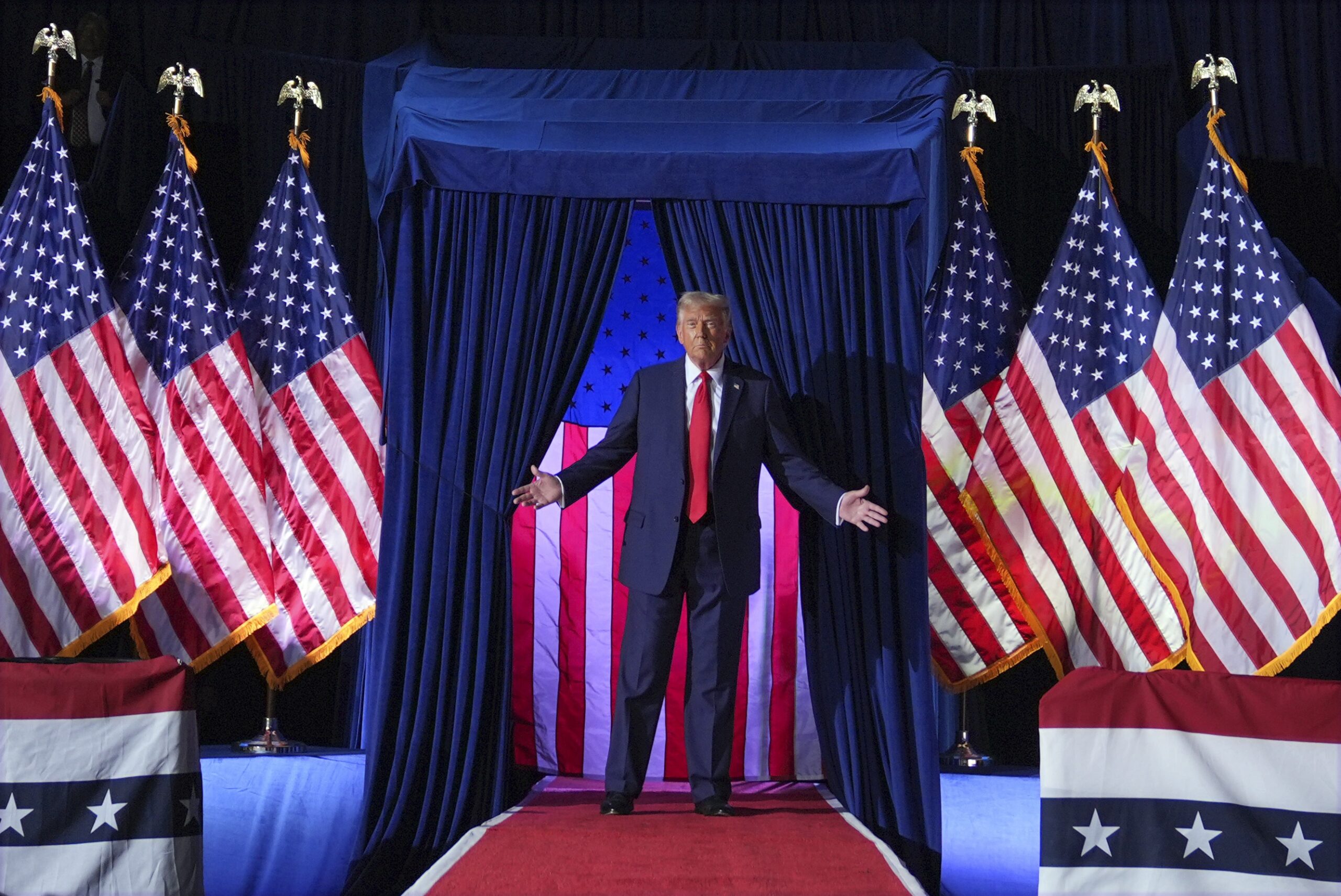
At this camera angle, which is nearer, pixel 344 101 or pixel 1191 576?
pixel 1191 576

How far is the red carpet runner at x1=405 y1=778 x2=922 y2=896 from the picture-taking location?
3.50m

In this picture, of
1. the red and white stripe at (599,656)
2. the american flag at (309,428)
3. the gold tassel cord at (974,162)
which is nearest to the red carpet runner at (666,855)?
the red and white stripe at (599,656)

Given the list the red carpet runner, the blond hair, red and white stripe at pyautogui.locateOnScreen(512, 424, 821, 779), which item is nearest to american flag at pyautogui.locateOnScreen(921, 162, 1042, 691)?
red and white stripe at pyautogui.locateOnScreen(512, 424, 821, 779)

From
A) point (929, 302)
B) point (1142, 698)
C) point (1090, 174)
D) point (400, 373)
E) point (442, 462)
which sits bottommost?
point (1142, 698)

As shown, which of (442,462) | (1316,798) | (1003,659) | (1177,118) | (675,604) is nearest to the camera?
(1316,798)

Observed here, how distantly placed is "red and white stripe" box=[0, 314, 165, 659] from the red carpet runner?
5.70ft

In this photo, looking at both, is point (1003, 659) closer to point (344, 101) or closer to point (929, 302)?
point (929, 302)

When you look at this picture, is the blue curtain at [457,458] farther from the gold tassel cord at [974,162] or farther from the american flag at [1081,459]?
the american flag at [1081,459]

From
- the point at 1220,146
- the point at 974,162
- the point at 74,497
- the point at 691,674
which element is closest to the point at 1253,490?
the point at 1220,146

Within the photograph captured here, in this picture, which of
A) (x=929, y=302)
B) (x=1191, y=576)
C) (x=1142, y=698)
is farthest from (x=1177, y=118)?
(x=1142, y=698)

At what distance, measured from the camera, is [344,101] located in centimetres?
593

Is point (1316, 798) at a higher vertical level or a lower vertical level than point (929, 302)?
lower

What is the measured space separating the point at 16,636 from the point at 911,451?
128 inches

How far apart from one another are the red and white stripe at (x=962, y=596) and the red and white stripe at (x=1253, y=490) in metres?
0.61
